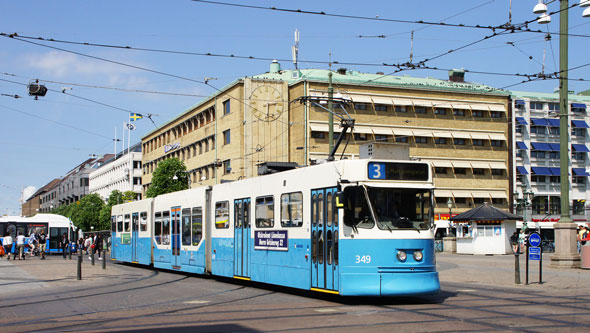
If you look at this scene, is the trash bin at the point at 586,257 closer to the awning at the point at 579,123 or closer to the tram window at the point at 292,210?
the tram window at the point at 292,210

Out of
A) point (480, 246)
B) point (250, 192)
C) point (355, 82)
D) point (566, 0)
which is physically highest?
point (355, 82)

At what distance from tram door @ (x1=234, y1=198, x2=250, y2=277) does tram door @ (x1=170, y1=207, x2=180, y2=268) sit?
615cm

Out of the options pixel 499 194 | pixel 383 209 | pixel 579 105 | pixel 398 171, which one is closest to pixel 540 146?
pixel 579 105

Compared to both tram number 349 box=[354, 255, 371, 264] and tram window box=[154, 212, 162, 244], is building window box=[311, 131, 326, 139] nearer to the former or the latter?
tram window box=[154, 212, 162, 244]

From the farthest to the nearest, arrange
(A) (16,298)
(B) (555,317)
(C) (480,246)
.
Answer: (C) (480,246) < (A) (16,298) < (B) (555,317)

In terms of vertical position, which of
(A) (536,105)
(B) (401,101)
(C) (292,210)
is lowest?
(C) (292,210)

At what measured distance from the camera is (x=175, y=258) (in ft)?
84.3

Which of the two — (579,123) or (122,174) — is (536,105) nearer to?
(579,123)

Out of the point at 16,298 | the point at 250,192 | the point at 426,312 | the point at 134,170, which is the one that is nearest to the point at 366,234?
the point at 426,312

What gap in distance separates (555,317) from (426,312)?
217 cm

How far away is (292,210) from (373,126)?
5179cm

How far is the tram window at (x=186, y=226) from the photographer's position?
24.0 metres

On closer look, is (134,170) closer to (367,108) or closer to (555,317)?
(367,108)

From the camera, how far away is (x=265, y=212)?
58.3 ft
